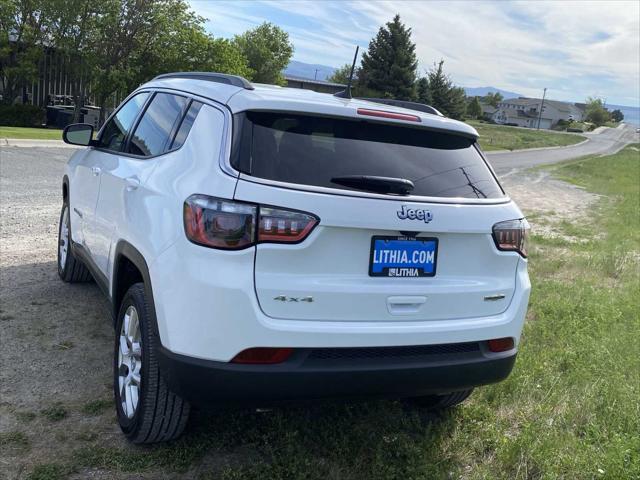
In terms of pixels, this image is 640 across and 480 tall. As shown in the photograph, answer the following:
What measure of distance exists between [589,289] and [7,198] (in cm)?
780

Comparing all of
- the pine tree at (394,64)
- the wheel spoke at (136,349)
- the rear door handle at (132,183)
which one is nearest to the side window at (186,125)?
the rear door handle at (132,183)

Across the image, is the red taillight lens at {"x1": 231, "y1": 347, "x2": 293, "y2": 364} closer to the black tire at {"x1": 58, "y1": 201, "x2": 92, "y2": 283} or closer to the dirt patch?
the black tire at {"x1": 58, "y1": 201, "x2": 92, "y2": 283}

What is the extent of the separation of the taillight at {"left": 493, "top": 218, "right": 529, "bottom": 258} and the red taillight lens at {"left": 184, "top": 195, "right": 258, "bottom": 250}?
1.26 m

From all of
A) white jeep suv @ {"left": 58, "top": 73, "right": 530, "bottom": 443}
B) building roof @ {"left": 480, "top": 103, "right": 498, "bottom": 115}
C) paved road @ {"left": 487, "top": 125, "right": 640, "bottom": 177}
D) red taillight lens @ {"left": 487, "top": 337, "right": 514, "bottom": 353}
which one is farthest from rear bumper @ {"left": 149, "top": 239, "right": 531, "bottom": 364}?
building roof @ {"left": 480, "top": 103, "right": 498, "bottom": 115}

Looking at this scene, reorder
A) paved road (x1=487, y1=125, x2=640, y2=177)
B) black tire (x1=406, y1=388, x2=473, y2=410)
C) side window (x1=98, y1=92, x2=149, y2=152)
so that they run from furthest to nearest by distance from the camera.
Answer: paved road (x1=487, y1=125, x2=640, y2=177) < side window (x1=98, y1=92, x2=149, y2=152) < black tire (x1=406, y1=388, x2=473, y2=410)

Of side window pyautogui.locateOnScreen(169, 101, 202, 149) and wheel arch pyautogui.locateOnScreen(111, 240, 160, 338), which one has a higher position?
side window pyautogui.locateOnScreen(169, 101, 202, 149)

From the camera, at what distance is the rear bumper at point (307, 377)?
8.42 feet

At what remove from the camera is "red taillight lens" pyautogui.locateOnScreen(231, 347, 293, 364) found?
8.39 ft

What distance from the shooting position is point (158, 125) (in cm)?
358

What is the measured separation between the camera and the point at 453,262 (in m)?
2.92

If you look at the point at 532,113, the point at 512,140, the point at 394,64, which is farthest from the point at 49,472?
the point at 532,113

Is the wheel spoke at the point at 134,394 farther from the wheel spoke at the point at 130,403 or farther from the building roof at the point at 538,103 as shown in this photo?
the building roof at the point at 538,103

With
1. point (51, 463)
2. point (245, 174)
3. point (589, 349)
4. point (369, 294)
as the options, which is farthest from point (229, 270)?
point (589, 349)

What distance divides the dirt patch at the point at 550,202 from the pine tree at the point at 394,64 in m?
34.8
